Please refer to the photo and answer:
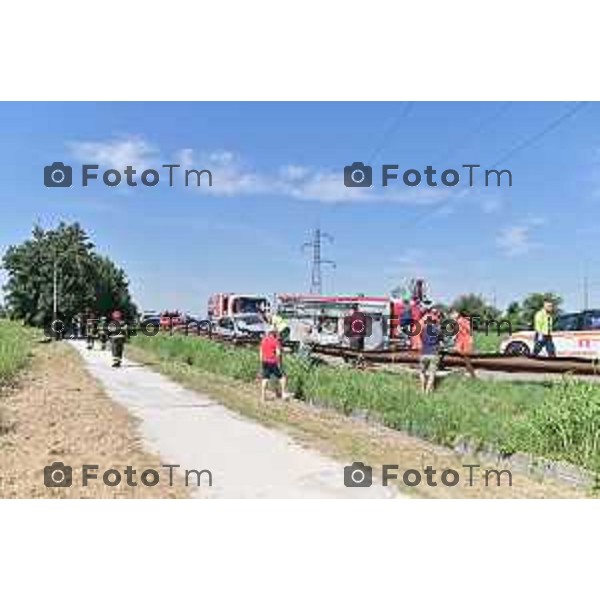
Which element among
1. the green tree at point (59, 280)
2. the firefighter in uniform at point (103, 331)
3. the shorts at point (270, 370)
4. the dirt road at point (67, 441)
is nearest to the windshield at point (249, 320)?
the firefighter in uniform at point (103, 331)

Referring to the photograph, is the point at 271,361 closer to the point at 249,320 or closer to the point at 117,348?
the point at 117,348

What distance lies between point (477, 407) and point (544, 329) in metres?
7.55

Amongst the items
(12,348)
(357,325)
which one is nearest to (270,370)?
(357,325)

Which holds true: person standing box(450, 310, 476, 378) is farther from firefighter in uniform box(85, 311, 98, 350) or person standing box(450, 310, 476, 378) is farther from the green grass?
firefighter in uniform box(85, 311, 98, 350)

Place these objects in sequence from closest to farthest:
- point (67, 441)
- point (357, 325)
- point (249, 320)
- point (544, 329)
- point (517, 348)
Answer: point (67, 441), point (544, 329), point (517, 348), point (357, 325), point (249, 320)

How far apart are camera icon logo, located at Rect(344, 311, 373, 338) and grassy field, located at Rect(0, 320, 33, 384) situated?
792 cm

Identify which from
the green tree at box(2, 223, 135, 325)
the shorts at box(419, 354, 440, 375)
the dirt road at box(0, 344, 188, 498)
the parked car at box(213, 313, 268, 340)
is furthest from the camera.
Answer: the parked car at box(213, 313, 268, 340)

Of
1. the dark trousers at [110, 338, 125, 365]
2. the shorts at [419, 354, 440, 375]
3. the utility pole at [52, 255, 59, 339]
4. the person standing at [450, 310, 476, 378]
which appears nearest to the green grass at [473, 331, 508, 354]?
the person standing at [450, 310, 476, 378]

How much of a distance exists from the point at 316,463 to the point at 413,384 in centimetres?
707

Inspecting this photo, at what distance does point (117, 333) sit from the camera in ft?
79.9

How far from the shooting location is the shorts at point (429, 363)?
55.4ft

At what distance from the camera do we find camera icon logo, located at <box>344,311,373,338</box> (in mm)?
24388
